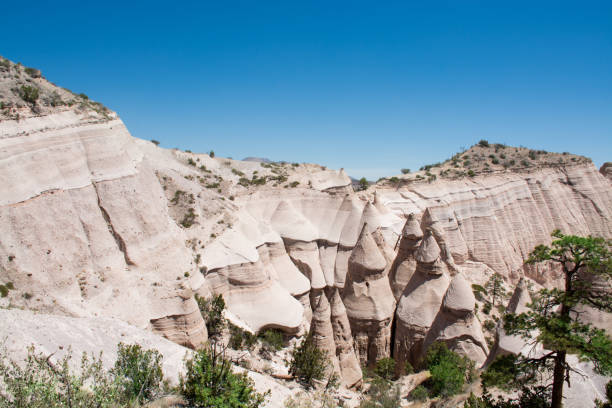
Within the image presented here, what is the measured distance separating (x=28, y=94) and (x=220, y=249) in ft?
38.1

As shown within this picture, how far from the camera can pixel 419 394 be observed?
14711 mm

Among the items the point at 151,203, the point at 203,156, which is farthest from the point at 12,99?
the point at 203,156

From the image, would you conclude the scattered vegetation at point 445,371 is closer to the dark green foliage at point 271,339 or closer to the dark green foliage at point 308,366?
the dark green foliage at point 308,366

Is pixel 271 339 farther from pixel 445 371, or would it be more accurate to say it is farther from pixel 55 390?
pixel 55 390

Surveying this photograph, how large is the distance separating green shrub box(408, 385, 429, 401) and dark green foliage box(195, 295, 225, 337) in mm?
9122

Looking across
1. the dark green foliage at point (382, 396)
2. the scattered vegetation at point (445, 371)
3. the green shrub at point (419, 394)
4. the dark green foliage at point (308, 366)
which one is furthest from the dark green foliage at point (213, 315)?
the scattered vegetation at point (445, 371)

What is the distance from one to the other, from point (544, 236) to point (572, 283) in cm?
3705

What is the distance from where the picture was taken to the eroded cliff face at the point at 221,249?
44.4 ft

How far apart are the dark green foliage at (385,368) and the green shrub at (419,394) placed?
335 centimetres

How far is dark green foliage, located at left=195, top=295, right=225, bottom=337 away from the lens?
16672mm

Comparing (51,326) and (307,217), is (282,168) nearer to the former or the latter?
(307,217)

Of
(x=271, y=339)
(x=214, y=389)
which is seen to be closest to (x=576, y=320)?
(x=214, y=389)

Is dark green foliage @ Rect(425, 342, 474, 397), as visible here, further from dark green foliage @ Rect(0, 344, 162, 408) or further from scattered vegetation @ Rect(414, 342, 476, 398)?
dark green foliage @ Rect(0, 344, 162, 408)

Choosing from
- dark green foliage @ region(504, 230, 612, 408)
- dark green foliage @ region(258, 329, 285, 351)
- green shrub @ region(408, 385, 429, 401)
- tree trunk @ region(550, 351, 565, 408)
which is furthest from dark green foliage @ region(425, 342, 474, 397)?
dark green foliage @ region(258, 329, 285, 351)
